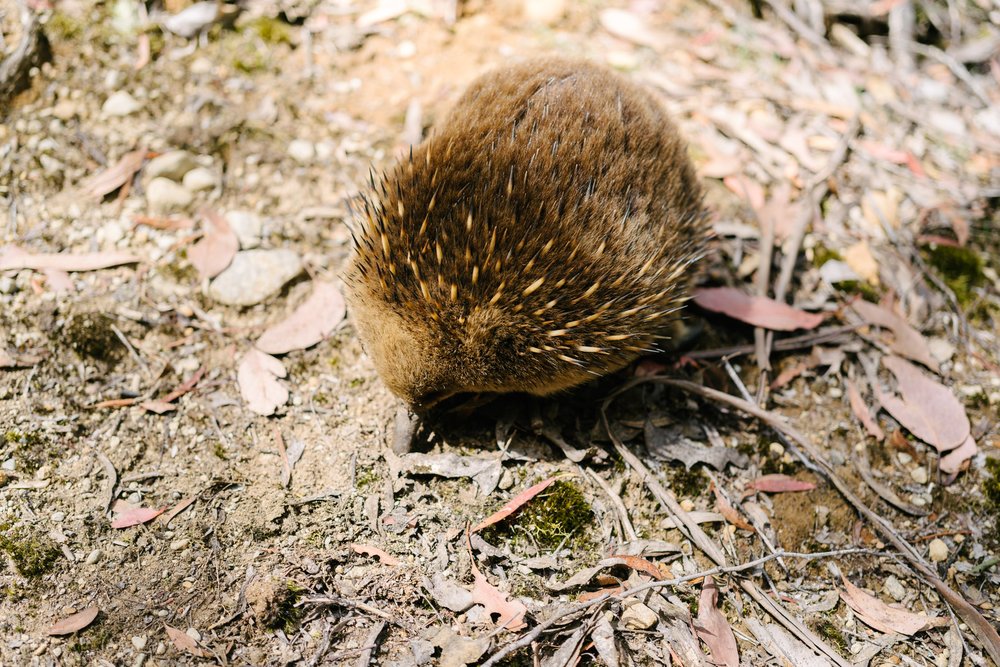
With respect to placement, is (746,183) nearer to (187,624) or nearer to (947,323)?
(947,323)

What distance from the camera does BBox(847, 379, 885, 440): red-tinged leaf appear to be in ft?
10.1

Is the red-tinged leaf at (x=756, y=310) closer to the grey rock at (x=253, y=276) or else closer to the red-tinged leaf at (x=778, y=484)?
the red-tinged leaf at (x=778, y=484)

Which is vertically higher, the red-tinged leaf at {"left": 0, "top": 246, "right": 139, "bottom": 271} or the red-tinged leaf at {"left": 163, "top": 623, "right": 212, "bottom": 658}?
the red-tinged leaf at {"left": 0, "top": 246, "right": 139, "bottom": 271}

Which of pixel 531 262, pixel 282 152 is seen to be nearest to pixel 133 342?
pixel 282 152

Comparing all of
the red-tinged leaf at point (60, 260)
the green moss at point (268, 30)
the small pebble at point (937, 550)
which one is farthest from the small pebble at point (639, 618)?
the green moss at point (268, 30)

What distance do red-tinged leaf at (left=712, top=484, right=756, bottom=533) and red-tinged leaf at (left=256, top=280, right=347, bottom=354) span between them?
1.70 metres

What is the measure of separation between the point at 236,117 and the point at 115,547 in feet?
7.27

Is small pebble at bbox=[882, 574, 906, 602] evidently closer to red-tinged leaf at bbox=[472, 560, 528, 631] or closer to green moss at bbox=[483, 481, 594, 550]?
green moss at bbox=[483, 481, 594, 550]

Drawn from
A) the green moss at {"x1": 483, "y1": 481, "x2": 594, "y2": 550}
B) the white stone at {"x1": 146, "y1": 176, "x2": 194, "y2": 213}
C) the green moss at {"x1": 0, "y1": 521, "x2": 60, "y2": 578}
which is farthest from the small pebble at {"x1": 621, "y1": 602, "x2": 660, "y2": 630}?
the white stone at {"x1": 146, "y1": 176, "x2": 194, "y2": 213}

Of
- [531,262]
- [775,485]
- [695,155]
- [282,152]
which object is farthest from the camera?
[695,155]

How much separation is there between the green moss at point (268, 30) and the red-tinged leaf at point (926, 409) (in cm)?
350

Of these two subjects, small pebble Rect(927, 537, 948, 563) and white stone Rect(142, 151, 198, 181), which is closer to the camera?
small pebble Rect(927, 537, 948, 563)

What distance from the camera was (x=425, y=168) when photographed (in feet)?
8.04

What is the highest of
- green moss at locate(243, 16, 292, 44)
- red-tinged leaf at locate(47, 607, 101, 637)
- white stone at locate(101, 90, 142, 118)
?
green moss at locate(243, 16, 292, 44)
